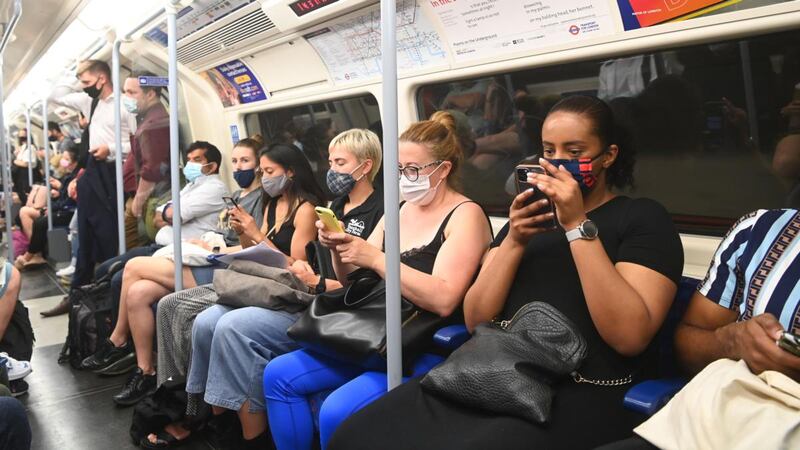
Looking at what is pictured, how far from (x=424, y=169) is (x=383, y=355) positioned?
2.73 feet

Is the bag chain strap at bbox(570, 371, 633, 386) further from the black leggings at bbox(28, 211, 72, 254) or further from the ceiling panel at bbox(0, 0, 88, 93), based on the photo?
the black leggings at bbox(28, 211, 72, 254)

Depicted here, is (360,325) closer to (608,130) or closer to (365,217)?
(365,217)

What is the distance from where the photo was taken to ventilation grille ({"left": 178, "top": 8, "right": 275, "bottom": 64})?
14.5ft

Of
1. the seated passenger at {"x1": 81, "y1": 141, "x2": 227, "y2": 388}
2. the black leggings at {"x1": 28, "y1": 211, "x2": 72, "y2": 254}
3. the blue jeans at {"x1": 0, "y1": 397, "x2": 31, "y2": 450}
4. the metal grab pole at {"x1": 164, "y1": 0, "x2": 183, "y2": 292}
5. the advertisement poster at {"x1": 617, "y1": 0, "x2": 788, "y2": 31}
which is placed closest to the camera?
the blue jeans at {"x1": 0, "y1": 397, "x2": 31, "y2": 450}

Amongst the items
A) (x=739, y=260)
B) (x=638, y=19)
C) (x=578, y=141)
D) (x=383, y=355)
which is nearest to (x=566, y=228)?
(x=578, y=141)

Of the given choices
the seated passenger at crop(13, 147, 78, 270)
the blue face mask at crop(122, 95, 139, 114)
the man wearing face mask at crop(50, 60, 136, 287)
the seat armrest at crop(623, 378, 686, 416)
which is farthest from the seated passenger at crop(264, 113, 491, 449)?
the seated passenger at crop(13, 147, 78, 270)

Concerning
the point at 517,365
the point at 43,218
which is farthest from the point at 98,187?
the point at 517,365

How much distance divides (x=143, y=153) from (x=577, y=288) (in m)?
4.05

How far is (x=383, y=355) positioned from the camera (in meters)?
2.24

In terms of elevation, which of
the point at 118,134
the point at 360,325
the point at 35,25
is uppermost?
the point at 35,25

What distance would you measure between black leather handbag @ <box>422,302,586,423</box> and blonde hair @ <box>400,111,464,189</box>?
936 millimetres

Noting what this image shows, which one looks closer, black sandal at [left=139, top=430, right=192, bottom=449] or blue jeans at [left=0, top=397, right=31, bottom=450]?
blue jeans at [left=0, top=397, right=31, bottom=450]

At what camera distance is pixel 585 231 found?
1846 millimetres

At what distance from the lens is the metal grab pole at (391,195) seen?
2.00 m
